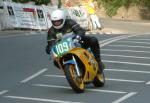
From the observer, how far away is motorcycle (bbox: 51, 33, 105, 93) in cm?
1117

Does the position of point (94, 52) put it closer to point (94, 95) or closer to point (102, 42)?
point (94, 95)

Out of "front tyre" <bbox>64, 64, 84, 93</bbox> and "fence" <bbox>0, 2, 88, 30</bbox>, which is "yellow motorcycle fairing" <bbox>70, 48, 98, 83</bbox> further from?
"fence" <bbox>0, 2, 88, 30</bbox>

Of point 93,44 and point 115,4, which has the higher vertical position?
point 93,44

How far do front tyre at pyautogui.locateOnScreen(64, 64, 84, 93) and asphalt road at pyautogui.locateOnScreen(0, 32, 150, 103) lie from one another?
0.48ft

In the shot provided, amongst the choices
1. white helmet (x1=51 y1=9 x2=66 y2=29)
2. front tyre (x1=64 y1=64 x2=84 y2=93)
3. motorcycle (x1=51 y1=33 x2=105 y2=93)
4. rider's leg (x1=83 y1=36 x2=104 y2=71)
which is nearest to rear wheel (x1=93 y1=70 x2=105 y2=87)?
rider's leg (x1=83 y1=36 x2=104 y2=71)

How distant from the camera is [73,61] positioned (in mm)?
11211

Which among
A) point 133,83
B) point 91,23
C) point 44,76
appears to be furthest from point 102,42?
point 91,23

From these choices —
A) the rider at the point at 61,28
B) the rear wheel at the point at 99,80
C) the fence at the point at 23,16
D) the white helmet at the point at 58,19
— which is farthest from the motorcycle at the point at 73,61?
the fence at the point at 23,16

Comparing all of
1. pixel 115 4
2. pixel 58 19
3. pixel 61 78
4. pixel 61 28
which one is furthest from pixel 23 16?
pixel 58 19

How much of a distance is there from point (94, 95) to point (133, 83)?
1673mm

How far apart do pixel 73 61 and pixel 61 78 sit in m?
2.69

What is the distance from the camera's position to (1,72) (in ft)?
50.3

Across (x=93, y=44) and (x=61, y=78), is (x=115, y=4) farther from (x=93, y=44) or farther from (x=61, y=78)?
(x=93, y=44)

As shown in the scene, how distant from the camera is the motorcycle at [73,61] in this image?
11166mm
